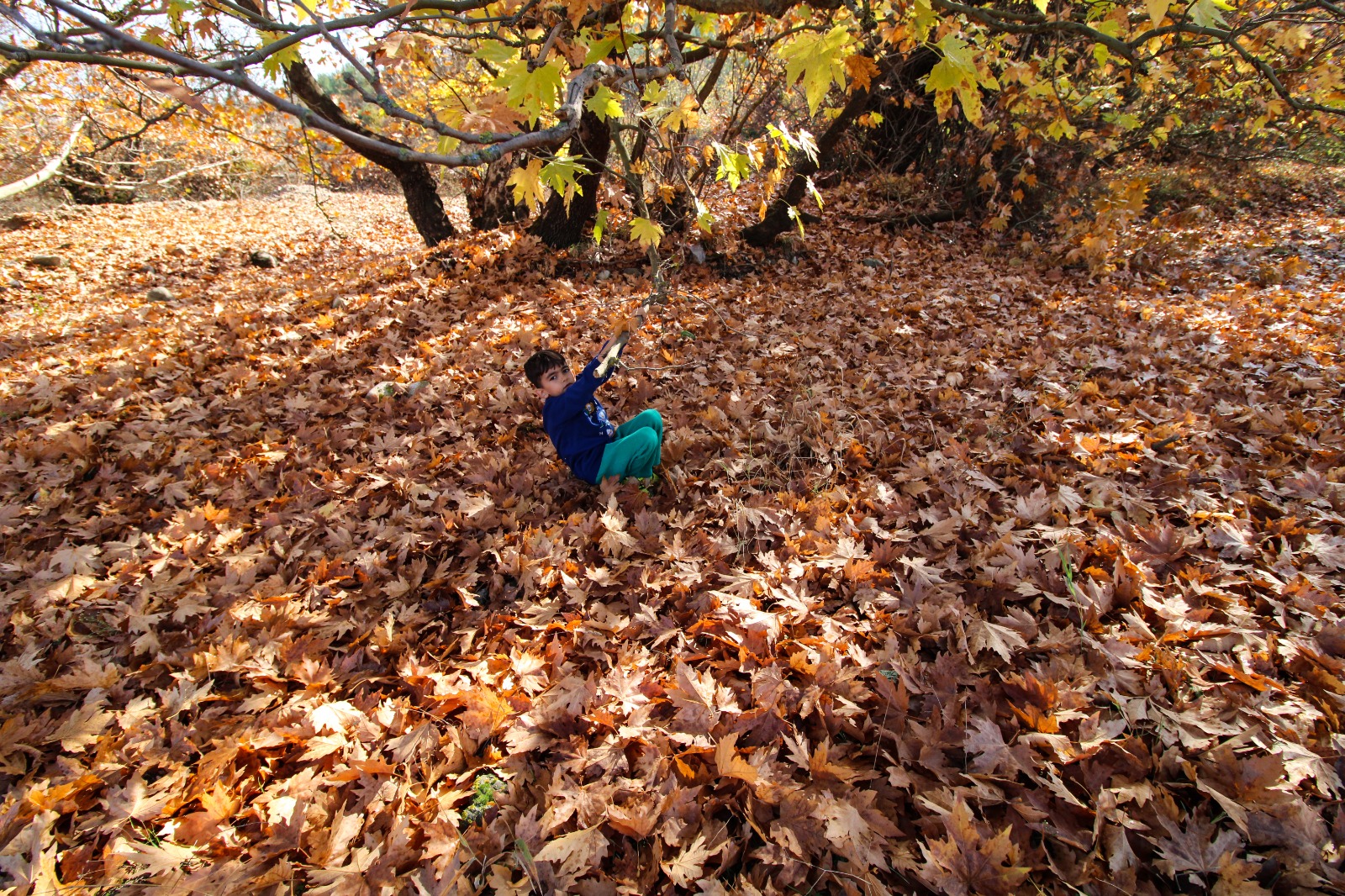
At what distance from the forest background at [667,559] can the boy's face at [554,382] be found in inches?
24.0

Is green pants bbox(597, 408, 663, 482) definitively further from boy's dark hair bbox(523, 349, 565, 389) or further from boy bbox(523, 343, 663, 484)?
boy's dark hair bbox(523, 349, 565, 389)

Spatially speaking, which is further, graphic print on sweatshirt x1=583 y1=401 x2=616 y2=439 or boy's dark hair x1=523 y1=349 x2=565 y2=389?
graphic print on sweatshirt x1=583 y1=401 x2=616 y2=439

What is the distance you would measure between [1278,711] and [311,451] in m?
5.10

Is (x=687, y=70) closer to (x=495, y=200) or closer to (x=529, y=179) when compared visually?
(x=495, y=200)

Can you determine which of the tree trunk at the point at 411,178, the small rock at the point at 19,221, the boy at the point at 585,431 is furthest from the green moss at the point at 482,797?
the small rock at the point at 19,221

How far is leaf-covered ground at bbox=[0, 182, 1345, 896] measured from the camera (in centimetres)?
171

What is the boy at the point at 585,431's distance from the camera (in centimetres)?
323

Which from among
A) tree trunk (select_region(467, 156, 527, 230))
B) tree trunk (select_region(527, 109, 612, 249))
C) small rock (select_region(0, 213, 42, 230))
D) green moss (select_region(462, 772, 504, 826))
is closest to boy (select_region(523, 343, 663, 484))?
green moss (select_region(462, 772, 504, 826))

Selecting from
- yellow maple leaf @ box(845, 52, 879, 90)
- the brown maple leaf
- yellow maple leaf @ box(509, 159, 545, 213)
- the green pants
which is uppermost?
yellow maple leaf @ box(845, 52, 879, 90)

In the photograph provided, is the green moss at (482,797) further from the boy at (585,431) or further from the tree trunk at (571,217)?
the tree trunk at (571,217)

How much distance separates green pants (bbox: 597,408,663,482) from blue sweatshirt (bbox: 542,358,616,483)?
2.1 inches

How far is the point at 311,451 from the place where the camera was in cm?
395

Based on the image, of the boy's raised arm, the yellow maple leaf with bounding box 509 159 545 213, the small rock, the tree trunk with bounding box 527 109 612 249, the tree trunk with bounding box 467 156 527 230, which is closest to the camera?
the yellow maple leaf with bounding box 509 159 545 213

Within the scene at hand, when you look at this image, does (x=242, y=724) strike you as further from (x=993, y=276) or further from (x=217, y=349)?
(x=993, y=276)
